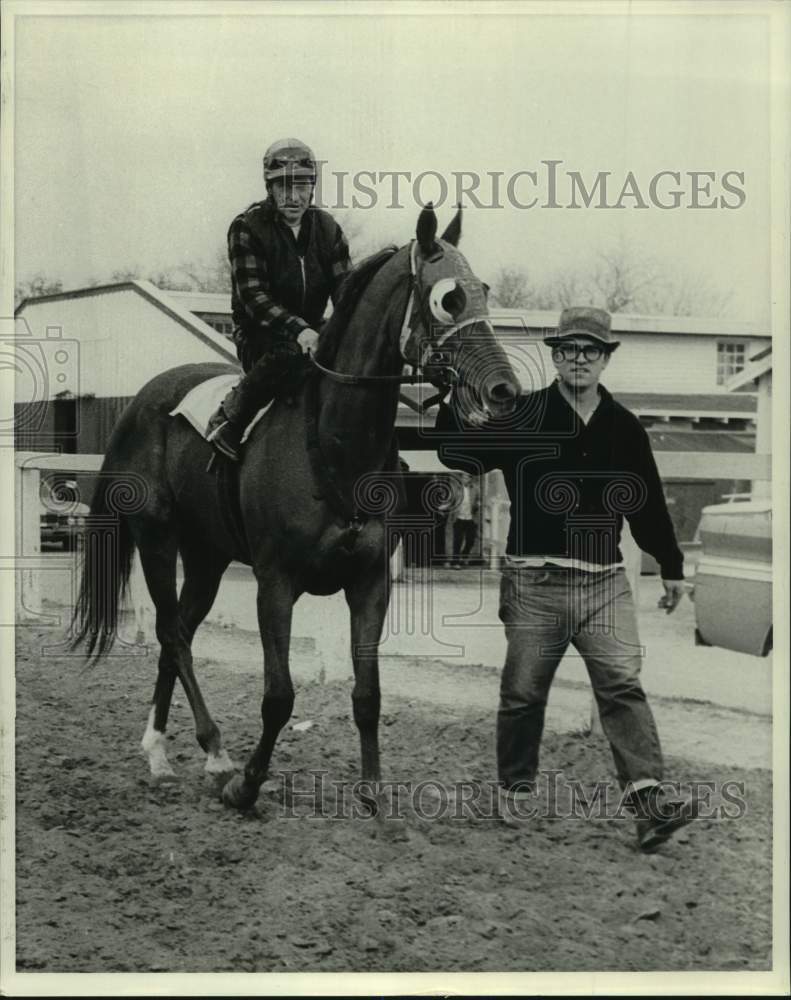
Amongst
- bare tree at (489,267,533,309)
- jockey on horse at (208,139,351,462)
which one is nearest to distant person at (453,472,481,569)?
bare tree at (489,267,533,309)

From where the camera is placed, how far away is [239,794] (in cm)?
443

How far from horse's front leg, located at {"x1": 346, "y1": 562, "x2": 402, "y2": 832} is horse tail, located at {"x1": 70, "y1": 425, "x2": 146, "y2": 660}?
1133 mm

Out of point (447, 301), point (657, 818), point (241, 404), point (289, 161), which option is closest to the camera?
point (447, 301)

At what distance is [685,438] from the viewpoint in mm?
4453

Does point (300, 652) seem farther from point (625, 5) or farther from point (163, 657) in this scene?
point (625, 5)

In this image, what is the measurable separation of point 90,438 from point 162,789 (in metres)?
1.57

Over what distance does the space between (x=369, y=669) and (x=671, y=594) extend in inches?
51.1

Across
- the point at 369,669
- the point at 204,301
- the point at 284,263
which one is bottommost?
the point at 369,669

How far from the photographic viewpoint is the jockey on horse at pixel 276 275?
417cm

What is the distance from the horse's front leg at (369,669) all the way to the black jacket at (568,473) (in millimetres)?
620

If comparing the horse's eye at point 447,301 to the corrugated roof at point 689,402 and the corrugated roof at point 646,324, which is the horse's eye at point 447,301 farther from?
the corrugated roof at point 689,402

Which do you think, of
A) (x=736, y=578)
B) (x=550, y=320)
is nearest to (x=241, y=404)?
(x=550, y=320)

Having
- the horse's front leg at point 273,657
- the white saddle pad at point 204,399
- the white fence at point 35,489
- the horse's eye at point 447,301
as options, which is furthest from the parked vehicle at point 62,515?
the horse's eye at point 447,301

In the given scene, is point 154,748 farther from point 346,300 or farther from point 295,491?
point 346,300
